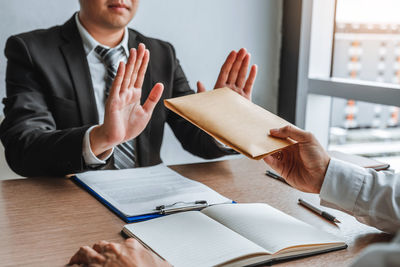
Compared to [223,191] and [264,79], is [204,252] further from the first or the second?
[264,79]

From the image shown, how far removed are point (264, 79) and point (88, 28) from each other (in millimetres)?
1138

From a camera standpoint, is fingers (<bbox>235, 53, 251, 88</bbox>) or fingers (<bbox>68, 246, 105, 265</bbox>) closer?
fingers (<bbox>68, 246, 105, 265</bbox>)

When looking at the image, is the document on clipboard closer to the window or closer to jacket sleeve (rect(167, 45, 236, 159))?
jacket sleeve (rect(167, 45, 236, 159))

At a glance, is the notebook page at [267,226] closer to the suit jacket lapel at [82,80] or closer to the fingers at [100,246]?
the fingers at [100,246]

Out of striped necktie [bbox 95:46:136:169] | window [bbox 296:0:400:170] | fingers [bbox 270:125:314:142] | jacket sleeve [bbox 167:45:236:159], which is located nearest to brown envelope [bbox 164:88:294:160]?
fingers [bbox 270:125:314:142]

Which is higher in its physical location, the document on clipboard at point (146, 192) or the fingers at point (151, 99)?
the fingers at point (151, 99)

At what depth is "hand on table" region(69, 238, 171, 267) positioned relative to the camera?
0.65 meters

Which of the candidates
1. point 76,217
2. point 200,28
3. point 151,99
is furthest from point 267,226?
point 200,28

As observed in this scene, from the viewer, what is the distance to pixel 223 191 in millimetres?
1124

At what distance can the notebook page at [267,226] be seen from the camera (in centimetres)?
77

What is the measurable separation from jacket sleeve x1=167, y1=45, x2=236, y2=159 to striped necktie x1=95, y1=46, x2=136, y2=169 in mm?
234

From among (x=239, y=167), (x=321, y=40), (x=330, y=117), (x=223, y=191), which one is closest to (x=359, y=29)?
(x=321, y=40)

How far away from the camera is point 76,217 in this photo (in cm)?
93

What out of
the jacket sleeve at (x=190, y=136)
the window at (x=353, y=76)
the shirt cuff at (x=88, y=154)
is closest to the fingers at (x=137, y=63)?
the shirt cuff at (x=88, y=154)
